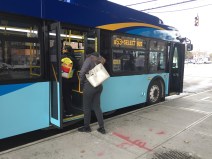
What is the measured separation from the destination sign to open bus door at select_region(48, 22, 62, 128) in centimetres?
194

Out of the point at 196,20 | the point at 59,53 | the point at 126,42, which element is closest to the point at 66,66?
the point at 59,53

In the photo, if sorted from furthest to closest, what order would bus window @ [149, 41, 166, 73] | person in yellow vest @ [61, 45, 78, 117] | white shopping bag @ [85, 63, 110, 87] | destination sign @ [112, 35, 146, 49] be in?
1. bus window @ [149, 41, 166, 73]
2. destination sign @ [112, 35, 146, 49]
3. person in yellow vest @ [61, 45, 78, 117]
4. white shopping bag @ [85, 63, 110, 87]

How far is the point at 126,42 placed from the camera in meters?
6.17

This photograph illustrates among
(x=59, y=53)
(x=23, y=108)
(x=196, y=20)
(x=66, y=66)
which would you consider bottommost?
(x=23, y=108)

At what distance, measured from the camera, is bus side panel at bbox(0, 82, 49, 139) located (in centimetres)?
382

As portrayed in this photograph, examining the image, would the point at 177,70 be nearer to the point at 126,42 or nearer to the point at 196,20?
the point at 126,42

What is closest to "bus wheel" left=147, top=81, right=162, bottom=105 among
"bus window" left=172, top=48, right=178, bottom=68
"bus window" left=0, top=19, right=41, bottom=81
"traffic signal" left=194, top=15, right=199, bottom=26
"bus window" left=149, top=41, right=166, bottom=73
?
"bus window" left=149, top=41, right=166, bottom=73

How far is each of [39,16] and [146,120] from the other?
360cm

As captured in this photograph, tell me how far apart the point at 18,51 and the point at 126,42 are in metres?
3.10

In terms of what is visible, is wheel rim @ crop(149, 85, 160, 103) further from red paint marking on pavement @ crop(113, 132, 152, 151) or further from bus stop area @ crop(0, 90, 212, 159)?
red paint marking on pavement @ crop(113, 132, 152, 151)

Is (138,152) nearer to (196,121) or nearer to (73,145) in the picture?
(73,145)

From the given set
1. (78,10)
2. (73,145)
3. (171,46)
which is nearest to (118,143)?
(73,145)

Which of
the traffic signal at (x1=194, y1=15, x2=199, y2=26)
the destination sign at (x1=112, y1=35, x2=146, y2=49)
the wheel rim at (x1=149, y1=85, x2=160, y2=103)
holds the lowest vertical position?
the wheel rim at (x1=149, y1=85, x2=160, y2=103)

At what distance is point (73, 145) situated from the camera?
4.17m
